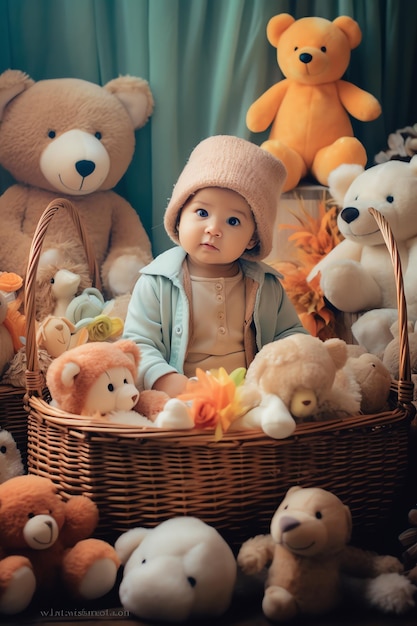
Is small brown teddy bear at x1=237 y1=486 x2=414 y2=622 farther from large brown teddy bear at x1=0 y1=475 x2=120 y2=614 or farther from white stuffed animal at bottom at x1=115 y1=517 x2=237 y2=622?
large brown teddy bear at x1=0 y1=475 x2=120 y2=614

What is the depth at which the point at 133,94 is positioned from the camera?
6.60 ft

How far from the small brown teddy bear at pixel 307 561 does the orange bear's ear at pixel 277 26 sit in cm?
138

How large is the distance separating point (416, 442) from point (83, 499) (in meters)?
0.69

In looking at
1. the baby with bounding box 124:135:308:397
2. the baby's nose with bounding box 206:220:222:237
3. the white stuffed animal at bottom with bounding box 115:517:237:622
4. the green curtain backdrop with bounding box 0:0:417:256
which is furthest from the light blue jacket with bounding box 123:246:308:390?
the green curtain backdrop with bounding box 0:0:417:256

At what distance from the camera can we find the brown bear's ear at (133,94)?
2.01m

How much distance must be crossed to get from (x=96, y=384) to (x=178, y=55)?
3.89ft

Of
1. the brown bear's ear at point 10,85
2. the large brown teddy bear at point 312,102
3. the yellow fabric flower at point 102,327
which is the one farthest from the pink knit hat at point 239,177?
the brown bear's ear at point 10,85

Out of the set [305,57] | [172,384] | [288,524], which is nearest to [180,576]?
[288,524]

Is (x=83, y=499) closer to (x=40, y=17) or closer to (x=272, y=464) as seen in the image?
(x=272, y=464)

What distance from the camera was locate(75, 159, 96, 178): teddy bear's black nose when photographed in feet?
6.22

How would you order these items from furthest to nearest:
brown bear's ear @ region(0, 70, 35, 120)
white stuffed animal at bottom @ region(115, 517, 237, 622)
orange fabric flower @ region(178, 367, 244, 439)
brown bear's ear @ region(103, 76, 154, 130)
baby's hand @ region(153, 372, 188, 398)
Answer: brown bear's ear @ region(103, 76, 154, 130) → brown bear's ear @ region(0, 70, 35, 120) → baby's hand @ region(153, 372, 188, 398) → orange fabric flower @ region(178, 367, 244, 439) → white stuffed animal at bottom @ region(115, 517, 237, 622)

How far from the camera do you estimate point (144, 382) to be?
1.48 metres

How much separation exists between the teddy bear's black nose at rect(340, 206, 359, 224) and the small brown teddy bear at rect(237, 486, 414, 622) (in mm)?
851

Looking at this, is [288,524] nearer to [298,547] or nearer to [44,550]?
[298,547]
